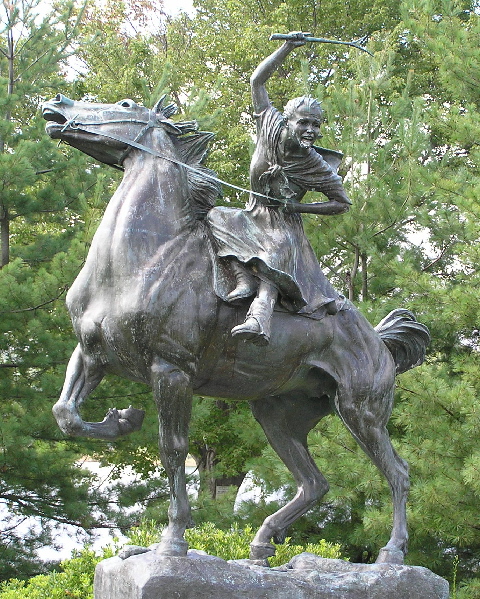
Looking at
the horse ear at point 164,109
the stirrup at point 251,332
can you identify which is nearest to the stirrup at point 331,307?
the stirrup at point 251,332

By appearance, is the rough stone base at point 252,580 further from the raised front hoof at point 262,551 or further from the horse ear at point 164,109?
the horse ear at point 164,109

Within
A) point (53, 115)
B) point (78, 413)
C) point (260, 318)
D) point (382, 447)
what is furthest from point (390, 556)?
point (53, 115)

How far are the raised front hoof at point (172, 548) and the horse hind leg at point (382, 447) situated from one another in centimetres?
121

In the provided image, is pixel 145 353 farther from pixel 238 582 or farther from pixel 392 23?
pixel 392 23

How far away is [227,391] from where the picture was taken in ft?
15.6

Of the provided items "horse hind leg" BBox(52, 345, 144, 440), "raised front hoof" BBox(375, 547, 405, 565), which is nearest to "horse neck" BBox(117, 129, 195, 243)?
"horse hind leg" BBox(52, 345, 144, 440)

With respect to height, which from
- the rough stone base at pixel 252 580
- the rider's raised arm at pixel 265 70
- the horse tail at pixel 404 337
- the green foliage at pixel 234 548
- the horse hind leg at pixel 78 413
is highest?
the rider's raised arm at pixel 265 70

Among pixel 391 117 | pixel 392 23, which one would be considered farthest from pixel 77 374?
pixel 392 23

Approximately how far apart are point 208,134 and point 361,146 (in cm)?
683

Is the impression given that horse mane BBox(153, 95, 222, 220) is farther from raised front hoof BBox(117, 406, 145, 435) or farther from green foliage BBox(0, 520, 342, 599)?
green foliage BBox(0, 520, 342, 599)

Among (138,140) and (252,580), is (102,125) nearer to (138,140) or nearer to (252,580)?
(138,140)

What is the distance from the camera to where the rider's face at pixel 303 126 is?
4828mm

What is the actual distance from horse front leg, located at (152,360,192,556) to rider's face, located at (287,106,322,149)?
145 centimetres

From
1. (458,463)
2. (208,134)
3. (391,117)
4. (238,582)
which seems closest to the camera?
(238,582)
